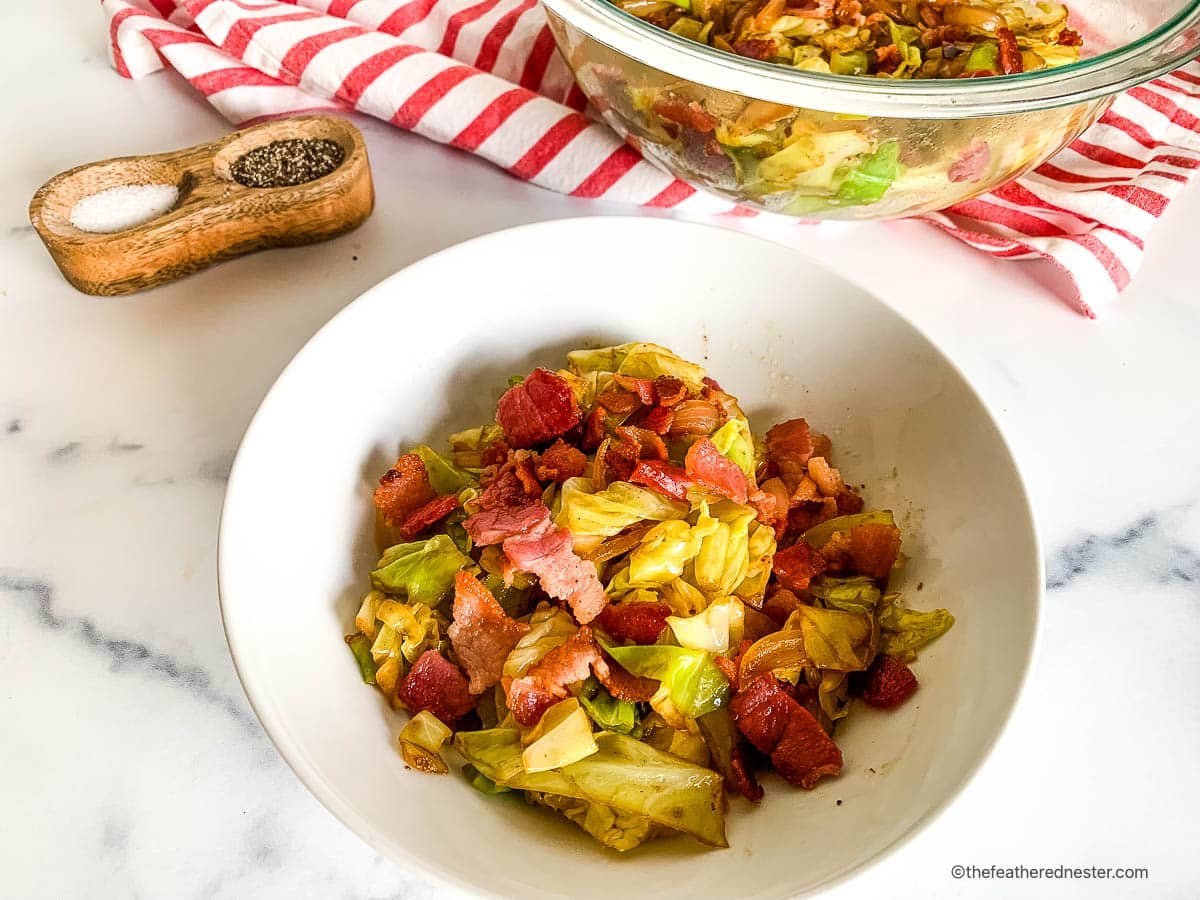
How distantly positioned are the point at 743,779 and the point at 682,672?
12 cm

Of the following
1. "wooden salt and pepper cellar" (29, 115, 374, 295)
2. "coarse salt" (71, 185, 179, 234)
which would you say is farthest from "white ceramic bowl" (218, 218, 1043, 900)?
"coarse salt" (71, 185, 179, 234)

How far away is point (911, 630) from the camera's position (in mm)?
1026

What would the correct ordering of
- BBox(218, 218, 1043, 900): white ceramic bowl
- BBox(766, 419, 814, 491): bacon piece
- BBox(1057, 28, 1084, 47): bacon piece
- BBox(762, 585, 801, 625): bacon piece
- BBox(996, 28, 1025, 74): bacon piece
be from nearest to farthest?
BBox(218, 218, 1043, 900): white ceramic bowl < BBox(762, 585, 801, 625): bacon piece < BBox(766, 419, 814, 491): bacon piece < BBox(996, 28, 1025, 74): bacon piece < BBox(1057, 28, 1084, 47): bacon piece

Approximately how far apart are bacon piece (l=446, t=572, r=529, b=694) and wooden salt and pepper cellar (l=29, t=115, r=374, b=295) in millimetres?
721

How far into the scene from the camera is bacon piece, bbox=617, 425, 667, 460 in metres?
1.11

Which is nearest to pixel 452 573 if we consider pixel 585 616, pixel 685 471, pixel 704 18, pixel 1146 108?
pixel 585 616

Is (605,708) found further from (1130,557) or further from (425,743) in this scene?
(1130,557)

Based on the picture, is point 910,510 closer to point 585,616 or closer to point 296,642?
point 585,616

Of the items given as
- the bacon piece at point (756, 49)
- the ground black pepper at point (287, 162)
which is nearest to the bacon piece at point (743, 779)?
the bacon piece at point (756, 49)

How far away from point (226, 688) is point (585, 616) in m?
0.43

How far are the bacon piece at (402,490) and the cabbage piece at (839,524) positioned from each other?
0.44 m

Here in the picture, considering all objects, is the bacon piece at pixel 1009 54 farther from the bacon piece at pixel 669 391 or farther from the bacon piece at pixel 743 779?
the bacon piece at pixel 743 779

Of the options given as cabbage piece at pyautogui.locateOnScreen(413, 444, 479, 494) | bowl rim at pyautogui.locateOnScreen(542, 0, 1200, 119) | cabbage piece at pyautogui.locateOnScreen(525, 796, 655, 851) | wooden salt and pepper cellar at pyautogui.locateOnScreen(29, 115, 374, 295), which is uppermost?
bowl rim at pyautogui.locateOnScreen(542, 0, 1200, 119)

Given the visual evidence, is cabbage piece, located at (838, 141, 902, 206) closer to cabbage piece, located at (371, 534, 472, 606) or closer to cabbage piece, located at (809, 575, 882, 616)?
cabbage piece, located at (809, 575, 882, 616)
